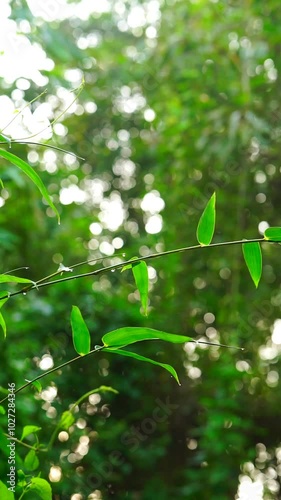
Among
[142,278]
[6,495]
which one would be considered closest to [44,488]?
[6,495]

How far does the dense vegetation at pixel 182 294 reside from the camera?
155cm

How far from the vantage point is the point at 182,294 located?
72.3 inches

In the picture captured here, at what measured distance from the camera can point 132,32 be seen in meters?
2.55

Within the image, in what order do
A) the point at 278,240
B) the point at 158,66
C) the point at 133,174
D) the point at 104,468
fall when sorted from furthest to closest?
the point at 133,174, the point at 158,66, the point at 104,468, the point at 278,240

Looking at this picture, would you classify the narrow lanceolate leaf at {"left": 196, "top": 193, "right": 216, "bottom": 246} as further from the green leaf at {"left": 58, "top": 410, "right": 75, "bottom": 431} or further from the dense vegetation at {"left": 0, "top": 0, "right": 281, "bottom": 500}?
the dense vegetation at {"left": 0, "top": 0, "right": 281, "bottom": 500}

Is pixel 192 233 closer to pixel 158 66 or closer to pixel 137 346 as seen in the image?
pixel 137 346

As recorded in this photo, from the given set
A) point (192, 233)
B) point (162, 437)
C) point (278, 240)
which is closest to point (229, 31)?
point (192, 233)

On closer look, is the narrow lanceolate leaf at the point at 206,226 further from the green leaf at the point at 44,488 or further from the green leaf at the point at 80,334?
the green leaf at the point at 44,488

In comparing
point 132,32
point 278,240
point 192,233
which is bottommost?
point 192,233

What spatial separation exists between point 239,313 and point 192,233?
0.79 ft

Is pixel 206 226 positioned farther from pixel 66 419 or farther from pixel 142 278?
pixel 66 419

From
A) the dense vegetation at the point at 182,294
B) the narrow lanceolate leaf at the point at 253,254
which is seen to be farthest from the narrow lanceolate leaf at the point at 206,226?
the dense vegetation at the point at 182,294

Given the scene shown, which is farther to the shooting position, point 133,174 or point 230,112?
point 133,174

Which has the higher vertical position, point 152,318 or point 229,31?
point 229,31
